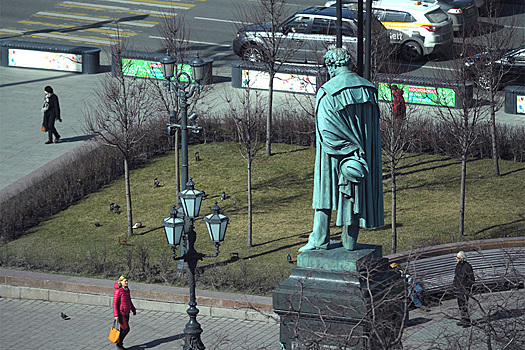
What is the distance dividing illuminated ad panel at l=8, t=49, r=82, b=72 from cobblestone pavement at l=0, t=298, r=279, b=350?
16762mm

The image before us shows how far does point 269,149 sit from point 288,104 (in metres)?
2.65

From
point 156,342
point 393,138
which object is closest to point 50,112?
point 393,138

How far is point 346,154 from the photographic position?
10.5m

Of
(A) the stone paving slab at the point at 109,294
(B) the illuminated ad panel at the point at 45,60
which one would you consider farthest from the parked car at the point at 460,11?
(A) the stone paving slab at the point at 109,294

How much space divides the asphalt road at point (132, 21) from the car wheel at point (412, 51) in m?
2.32

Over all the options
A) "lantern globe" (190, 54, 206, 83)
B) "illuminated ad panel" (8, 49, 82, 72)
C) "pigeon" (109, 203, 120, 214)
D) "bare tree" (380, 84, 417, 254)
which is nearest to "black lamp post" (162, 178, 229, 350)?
"lantern globe" (190, 54, 206, 83)

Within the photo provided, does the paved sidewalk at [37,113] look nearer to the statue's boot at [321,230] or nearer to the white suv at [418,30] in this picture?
the white suv at [418,30]

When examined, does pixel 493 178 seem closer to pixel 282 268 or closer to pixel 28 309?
pixel 282 268

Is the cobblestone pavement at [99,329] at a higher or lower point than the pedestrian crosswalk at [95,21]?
lower

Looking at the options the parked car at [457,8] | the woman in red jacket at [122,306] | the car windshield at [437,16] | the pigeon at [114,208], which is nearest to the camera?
the woman in red jacket at [122,306]

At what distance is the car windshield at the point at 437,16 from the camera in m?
32.5

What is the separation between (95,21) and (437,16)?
14.1 meters

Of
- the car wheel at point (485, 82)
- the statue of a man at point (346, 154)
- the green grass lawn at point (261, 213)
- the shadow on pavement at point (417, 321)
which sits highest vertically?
the car wheel at point (485, 82)

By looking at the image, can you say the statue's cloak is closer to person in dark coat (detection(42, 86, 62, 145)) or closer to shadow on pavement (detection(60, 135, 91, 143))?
person in dark coat (detection(42, 86, 62, 145))
